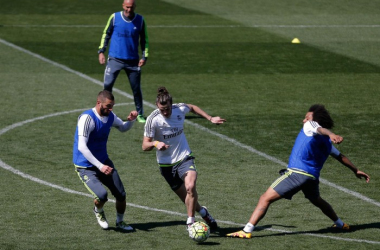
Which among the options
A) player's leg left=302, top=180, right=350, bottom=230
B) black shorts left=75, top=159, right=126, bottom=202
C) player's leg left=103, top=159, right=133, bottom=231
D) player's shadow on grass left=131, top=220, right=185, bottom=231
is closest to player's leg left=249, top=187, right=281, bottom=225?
player's leg left=302, top=180, right=350, bottom=230

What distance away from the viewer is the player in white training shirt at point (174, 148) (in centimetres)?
1152

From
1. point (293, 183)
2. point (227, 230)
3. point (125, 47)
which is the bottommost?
point (227, 230)

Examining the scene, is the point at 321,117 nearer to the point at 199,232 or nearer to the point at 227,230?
the point at 227,230

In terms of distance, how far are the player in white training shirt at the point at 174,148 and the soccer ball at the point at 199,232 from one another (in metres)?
0.32

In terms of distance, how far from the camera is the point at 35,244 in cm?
1106

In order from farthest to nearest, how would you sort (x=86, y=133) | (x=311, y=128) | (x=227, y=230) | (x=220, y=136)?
1. (x=220, y=136)
2. (x=227, y=230)
3. (x=86, y=133)
4. (x=311, y=128)

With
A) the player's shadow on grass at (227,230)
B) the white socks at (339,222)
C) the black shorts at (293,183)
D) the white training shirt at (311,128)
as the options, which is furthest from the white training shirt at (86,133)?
the white socks at (339,222)

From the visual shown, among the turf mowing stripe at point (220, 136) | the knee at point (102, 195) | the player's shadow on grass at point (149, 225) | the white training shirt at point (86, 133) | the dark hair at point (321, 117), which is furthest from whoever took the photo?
the turf mowing stripe at point (220, 136)

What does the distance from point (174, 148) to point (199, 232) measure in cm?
137

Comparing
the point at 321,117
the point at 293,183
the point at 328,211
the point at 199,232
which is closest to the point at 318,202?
the point at 328,211

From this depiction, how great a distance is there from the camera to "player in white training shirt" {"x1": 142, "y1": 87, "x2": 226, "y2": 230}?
11516 mm

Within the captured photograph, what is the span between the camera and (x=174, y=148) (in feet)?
38.7

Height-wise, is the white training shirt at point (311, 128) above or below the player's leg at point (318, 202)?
above

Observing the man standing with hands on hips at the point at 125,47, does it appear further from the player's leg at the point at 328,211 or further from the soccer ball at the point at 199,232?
the soccer ball at the point at 199,232
